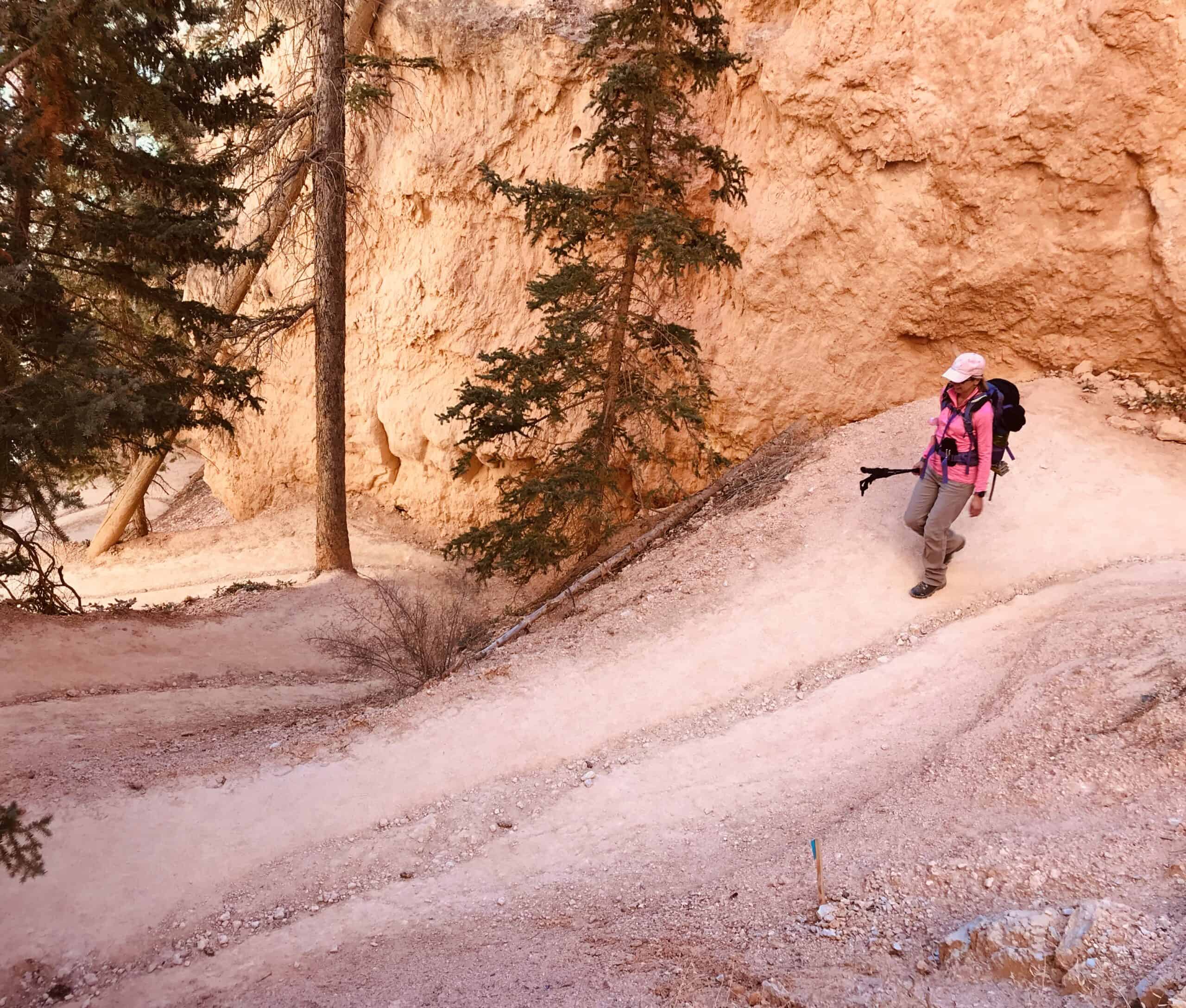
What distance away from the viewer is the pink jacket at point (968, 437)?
658 centimetres

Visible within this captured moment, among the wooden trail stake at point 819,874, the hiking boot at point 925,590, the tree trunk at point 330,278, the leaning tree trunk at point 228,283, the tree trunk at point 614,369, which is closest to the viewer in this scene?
the wooden trail stake at point 819,874

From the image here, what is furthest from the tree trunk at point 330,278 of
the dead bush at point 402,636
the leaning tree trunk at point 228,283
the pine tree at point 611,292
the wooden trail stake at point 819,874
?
the wooden trail stake at point 819,874

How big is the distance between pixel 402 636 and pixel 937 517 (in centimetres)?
528

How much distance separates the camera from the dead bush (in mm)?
8430

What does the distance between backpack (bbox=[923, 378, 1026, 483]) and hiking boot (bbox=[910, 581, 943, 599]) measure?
0.98m

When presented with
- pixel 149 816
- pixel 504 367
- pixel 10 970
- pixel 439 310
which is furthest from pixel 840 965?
pixel 439 310

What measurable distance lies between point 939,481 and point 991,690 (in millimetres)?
2026

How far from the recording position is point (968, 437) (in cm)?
665

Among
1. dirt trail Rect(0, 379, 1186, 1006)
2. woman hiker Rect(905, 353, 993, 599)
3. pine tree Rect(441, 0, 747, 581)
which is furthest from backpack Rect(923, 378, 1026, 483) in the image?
pine tree Rect(441, 0, 747, 581)

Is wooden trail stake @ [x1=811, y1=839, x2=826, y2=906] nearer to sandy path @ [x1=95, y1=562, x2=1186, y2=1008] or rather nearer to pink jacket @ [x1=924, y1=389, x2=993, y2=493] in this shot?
sandy path @ [x1=95, y1=562, x2=1186, y2=1008]

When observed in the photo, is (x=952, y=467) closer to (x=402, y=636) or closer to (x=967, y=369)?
(x=967, y=369)

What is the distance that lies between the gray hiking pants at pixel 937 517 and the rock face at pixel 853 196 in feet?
13.5

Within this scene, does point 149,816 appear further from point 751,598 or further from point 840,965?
point 751,598

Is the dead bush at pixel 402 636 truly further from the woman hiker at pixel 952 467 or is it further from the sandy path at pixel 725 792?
the woman hiker at pixel 952 467
